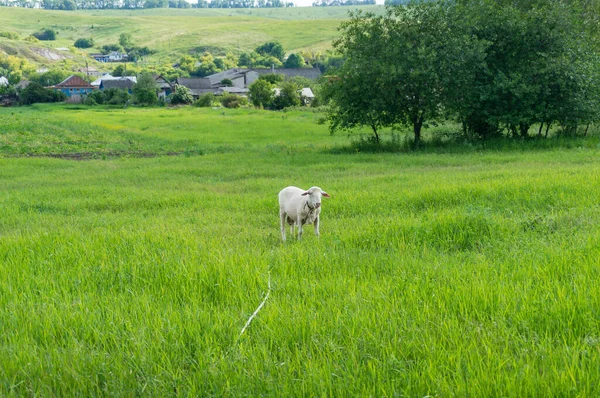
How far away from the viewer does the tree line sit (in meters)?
25.3

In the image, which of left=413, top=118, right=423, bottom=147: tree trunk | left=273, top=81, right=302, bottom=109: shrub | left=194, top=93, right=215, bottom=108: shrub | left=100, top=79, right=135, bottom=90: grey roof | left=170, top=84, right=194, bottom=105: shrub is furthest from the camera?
left=100, top=79, right=135, bottom=90: grey roof

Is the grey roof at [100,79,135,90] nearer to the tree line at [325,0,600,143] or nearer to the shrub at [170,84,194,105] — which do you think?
the shrub at [170,84,194,105]

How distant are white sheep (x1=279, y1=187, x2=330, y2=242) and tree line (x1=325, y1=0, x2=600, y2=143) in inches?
744

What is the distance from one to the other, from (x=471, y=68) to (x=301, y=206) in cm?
2119

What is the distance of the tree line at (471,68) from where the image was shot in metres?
25.3

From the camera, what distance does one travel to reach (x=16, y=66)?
152 meters

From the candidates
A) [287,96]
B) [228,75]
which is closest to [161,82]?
[228,75]

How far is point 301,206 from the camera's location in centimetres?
800

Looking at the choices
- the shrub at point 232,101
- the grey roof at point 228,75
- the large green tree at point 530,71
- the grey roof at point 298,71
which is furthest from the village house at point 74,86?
the large green tree at point 530,71

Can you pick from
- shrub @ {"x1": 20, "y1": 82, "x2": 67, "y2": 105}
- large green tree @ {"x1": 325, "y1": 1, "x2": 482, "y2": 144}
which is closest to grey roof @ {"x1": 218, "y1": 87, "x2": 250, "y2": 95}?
shrub @ {"x1": 20, "y1": 82, "x2": 67, "y2": 105}

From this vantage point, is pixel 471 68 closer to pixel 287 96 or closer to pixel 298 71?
pixel 287 96

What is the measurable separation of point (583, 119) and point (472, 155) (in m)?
7.80

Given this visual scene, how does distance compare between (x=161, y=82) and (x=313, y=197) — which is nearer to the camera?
(x=313, y=197)

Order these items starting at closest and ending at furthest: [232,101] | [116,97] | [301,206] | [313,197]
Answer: [313,197]
[301,206]
[232,101]
[116,97]
